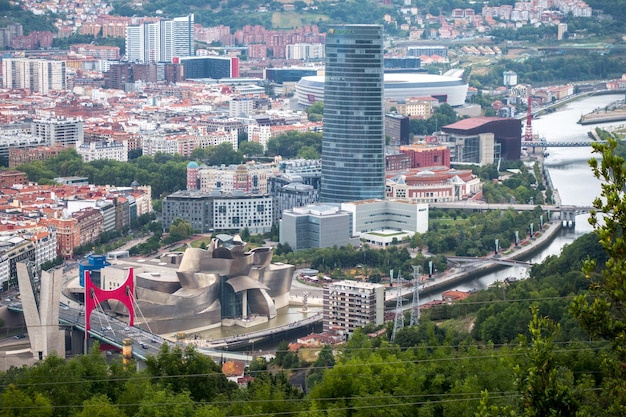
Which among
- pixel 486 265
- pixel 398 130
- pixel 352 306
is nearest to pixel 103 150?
pixel 398 130

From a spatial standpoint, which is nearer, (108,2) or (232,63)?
(232,63)

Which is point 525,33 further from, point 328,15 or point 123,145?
point 123,145

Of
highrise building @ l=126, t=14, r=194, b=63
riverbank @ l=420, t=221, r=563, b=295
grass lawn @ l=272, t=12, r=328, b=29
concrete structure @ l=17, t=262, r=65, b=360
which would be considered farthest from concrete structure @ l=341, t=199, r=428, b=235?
grass lawn @ l=272, t=12, r=328, b=29

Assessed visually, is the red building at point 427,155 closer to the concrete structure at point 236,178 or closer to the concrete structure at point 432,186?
the concrete structure at point 432,186

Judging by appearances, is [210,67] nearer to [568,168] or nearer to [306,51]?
[306,51]

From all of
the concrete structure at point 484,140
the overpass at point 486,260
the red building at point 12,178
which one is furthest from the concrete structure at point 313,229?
the concrete structure at point 484,140

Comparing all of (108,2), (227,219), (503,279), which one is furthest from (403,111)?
(108,2)
